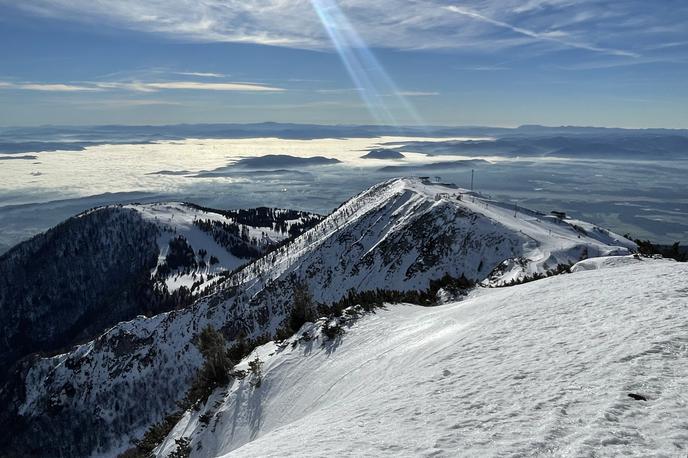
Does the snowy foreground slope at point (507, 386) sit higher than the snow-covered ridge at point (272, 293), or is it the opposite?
the snowy foreground slope at point (507, 386)

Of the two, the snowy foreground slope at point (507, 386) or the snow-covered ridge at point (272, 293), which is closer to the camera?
the snowy foreground slope at point (507, 386)

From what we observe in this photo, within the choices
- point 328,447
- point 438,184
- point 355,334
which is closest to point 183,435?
point 355,334

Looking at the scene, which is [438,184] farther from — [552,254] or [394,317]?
[394,317]

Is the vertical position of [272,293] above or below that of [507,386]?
below

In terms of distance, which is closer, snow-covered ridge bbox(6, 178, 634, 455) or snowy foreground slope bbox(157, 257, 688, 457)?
snowy foreground slope bbox(157, 257, 688, 457)
